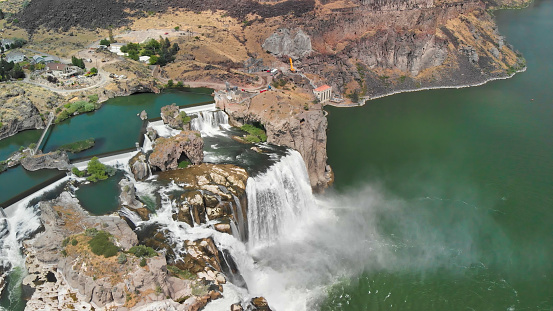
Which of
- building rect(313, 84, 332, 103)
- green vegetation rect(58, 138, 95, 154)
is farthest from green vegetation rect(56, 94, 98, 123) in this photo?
building rect(313, 84, 332, 103)

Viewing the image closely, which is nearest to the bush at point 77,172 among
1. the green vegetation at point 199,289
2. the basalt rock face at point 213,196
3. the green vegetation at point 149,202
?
the basalt rock face at point 213,196

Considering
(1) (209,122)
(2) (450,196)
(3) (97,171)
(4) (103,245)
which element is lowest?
(2) (450,196)

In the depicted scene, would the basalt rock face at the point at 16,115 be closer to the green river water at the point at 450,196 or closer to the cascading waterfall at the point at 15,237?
the cascading waterfall at the point at 15,237

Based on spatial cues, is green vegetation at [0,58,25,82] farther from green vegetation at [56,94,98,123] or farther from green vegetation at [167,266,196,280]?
green vegetation at [167,266,196,280]

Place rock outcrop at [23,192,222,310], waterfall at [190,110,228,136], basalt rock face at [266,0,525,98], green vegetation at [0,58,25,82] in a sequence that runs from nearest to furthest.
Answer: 1. rock outcrop at [23,192,222,310]
2. waterfall at [190,110,228,136]
3. green vegetation at [0,58,25,82]
4. basalt rock face at [266,0,525,98]

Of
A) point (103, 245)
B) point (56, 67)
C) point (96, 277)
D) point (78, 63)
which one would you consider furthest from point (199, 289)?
point (78, 63)

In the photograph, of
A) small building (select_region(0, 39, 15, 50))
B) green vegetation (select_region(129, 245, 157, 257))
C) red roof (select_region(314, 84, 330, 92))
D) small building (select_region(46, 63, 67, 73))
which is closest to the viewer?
green vegetation (select_region(129, 245, 157, 257))

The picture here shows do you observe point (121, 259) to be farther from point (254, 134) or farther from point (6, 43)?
point (6, 43)
